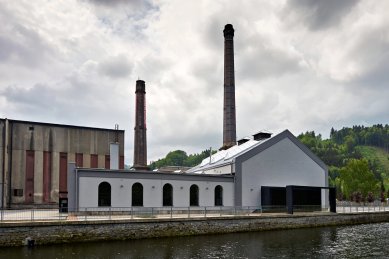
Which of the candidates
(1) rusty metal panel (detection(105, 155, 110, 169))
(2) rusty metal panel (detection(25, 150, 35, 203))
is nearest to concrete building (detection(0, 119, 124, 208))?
(2) rusty metal panel (detection(25, 150, 35, 203))

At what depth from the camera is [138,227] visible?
1190 inches

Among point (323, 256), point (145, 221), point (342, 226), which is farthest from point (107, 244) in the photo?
point (342, 226)

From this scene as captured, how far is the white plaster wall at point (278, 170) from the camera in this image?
44.2m

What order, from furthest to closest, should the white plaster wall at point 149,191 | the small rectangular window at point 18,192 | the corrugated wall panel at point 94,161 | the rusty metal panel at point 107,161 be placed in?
the rusty metal panel at point 107,161, the corrugated wall panel at point 94,161, the small rectangular window at point 18,192, the white plaster wall at point 149,191

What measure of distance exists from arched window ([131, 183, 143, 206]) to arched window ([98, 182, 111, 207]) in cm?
257

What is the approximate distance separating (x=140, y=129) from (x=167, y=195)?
27635 millimetres

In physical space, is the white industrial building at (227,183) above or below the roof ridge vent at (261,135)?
below

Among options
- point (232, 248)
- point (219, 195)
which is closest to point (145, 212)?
point (219, 195)

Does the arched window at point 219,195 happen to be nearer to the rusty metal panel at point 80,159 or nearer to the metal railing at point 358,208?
the metal railing at point 358,208

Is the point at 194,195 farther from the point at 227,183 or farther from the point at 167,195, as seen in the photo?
the point at 227,183

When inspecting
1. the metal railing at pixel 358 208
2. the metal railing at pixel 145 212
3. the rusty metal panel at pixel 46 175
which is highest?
the rusty metal panel at pixel 46 175

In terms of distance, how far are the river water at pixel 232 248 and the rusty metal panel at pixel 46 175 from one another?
67.3 feet

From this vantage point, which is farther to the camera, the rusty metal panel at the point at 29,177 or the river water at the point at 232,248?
the rusty metal panel at the point at 29,177

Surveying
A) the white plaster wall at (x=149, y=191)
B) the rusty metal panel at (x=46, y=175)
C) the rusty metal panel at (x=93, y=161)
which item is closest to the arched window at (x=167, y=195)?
the white plaster wall at (x=149, y=191)
